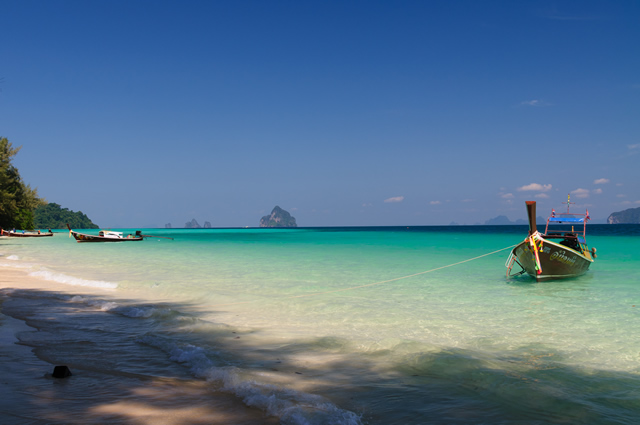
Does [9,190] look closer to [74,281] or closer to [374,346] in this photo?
[74,281]

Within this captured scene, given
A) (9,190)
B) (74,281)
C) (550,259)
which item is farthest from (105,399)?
(9,190)

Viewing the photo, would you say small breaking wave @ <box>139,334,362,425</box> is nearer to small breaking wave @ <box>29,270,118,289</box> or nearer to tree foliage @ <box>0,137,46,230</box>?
small breaking wave @ <box>29,270,118,289</box>

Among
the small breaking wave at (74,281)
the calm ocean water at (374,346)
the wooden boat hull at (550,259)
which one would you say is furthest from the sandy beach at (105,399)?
the wooden boat hull at (550,259)

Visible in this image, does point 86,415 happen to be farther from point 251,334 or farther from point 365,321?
point 365,321

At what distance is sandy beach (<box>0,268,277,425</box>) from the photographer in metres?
3.65

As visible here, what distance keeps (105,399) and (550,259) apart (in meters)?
15.8

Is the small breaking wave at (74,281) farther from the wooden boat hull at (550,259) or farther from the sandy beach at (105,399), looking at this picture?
the wooden boat hull at (550,259)

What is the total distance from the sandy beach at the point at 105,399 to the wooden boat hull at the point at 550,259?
14.3 metres

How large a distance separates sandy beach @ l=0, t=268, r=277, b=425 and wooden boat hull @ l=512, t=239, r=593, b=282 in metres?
14.3

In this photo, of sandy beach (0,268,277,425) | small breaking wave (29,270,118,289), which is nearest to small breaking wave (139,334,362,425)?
sandy beach (0,268,277,425)

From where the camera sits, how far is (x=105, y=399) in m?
4.08

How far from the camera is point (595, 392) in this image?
5082 millimetres

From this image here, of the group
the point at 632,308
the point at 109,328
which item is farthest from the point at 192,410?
the point at 632,308

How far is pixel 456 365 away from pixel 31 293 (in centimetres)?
1163
